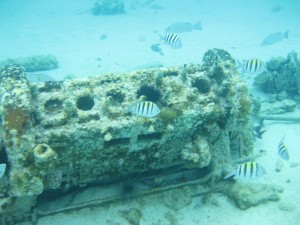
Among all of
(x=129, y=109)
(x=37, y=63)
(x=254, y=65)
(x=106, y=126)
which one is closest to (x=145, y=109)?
(x=129, y=109)

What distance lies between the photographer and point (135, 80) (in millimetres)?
4852

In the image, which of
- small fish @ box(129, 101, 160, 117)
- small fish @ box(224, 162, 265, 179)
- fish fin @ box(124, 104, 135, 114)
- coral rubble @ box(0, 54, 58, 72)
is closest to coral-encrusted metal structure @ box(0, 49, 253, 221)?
fish fin @ box(124, 104, 135, 114)

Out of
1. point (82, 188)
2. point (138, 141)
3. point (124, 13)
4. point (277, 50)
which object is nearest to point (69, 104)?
point (138, 141)

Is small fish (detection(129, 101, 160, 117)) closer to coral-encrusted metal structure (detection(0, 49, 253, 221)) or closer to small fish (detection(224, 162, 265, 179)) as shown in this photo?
coral-encrusted metal structure (detection(0, 49, 253, 221))

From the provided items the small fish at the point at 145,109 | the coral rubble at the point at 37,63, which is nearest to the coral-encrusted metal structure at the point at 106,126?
the small fish at the point at 145,109

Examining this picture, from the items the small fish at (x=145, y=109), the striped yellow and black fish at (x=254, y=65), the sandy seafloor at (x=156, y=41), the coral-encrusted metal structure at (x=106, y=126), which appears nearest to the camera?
the coral-encrusted metal structure at (x=106, y=126)

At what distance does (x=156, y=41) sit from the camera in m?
17.4

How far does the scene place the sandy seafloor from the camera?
16.2 feet

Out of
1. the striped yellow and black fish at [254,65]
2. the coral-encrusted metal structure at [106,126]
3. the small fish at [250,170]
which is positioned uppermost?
the striped yellow and black fish at [254,65]

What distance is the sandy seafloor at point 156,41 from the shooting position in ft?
16.2

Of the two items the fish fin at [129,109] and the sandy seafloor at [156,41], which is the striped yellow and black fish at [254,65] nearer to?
the sandy seafloor at [156,41]

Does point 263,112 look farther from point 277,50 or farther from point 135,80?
point 277,50

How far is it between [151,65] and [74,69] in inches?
140

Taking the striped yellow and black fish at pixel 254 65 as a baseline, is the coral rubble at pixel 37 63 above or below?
below
